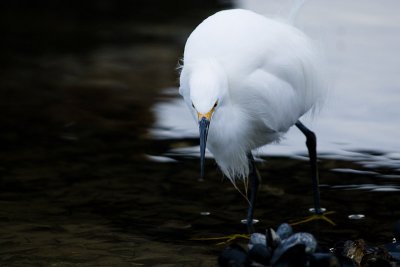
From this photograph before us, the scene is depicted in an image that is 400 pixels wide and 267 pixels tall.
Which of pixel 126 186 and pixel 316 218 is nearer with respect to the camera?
pixel 316 218

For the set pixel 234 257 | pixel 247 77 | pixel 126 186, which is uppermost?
pixel 247 77

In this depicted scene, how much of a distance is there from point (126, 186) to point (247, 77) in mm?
1499

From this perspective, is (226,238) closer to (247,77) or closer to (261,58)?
(247,77)

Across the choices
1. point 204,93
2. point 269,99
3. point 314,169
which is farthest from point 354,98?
point 204,93

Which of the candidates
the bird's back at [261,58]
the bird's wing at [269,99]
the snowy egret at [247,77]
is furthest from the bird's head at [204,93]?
the bird's wing at [269,99]

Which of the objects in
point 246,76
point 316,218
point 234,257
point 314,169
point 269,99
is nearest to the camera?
point 234,257

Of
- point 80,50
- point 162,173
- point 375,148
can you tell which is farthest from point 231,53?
point 80,50

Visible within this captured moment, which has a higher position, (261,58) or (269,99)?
(261,58)

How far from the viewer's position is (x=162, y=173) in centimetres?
656

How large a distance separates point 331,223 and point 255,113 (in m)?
0.85

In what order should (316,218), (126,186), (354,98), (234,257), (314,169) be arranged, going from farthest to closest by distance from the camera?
1. (354,98)
2. (126,186)
3. (314,169)
4. (316,218)
5. (234,257)

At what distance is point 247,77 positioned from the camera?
17.1 feet

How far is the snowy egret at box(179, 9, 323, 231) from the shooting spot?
5.11m

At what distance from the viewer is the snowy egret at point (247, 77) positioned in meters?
5.11
